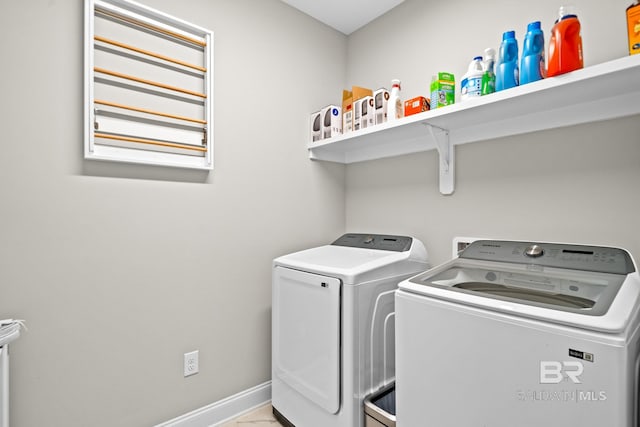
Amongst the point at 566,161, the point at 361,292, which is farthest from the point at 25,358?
the point at 566,161

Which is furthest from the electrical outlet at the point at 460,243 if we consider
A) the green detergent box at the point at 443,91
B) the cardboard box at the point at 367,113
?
the cardboard box at the point at 367,113

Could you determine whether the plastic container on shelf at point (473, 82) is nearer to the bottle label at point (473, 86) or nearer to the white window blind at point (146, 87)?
the bottle label at point (473, 86)

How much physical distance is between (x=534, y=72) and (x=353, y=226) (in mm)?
1506

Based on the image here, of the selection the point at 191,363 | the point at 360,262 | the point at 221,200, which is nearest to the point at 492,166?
the point at 360,262

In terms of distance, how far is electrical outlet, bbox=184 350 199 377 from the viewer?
1.74m

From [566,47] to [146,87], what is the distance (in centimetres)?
185

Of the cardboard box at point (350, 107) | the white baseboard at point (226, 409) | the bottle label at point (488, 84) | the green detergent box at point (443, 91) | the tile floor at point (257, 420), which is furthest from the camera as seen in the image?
the cardboard box at point (350, 107)

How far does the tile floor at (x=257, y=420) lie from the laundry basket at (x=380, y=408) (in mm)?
695

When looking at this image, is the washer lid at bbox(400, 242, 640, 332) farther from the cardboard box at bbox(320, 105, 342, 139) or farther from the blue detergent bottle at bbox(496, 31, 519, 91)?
the cardboard box at bbox(320, 105, 342, 139)

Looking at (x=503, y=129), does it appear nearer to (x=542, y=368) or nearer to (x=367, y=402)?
(x=542, y=368)

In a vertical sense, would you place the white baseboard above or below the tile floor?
above

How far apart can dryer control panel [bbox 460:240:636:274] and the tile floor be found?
1461 mm

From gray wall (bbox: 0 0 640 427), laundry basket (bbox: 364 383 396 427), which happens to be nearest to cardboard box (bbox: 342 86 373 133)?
gray wall (bbox: 0 0 640 427)

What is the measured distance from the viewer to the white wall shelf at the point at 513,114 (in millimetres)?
1146
